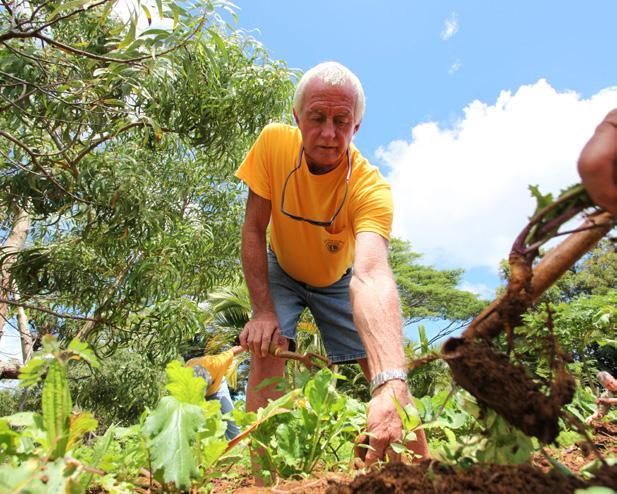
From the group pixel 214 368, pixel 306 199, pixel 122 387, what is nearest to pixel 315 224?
pixel 306 199

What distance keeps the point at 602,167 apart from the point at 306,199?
74.7 inches

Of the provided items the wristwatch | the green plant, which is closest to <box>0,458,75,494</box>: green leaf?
the green plant

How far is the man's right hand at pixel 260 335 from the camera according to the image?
2.19m

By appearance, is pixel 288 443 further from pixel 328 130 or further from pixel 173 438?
pixel 328 130

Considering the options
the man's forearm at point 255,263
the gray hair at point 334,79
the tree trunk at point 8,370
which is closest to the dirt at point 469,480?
the man's forearm at point 255,263

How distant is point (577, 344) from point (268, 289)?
276 cm

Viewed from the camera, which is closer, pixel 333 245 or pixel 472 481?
pixel 472 481

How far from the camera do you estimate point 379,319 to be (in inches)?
67.2

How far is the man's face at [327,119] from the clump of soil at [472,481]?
1.70 metres

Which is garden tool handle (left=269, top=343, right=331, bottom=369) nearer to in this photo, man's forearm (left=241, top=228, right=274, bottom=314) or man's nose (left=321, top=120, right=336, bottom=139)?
man's forearm (left=241, top=228, right=274, bottom=314)

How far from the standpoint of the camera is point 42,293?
236 inches

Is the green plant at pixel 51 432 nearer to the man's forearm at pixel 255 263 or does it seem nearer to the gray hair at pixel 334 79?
the man's forearm at pixel 255 263

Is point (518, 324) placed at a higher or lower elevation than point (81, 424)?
higher

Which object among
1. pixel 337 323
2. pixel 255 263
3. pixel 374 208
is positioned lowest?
pixel 337 323
